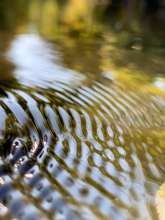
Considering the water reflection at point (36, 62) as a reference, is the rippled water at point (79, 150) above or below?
below

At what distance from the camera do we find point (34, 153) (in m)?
2.27

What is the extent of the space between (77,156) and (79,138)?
0.29 m

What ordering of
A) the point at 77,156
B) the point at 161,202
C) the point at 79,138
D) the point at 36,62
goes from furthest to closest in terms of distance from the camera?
the point at 36,62
the point at 79,138
the point at 77,156
the point at 161,202

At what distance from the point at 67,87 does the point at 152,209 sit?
2.17 meters

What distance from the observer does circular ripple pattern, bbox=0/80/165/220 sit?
186cm

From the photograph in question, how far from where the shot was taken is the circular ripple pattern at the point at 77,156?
186 centimetres

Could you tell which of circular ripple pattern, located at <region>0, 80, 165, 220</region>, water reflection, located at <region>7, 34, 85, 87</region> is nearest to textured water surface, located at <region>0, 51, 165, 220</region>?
circular ripple pattern, located at <region>0, 80, 165, 220</region>

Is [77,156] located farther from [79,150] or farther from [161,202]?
[161,202]

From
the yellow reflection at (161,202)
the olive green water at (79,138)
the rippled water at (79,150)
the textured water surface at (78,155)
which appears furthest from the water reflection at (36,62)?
the yellow reflection at (161,202)

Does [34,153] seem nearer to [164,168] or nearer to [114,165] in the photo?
[114,165]

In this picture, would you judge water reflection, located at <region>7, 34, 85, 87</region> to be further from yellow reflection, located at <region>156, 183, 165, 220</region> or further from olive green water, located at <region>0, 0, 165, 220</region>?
yellow reflection, located at <region>156, 183, 165, 220</region>

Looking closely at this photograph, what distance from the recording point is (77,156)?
2359 millimetres

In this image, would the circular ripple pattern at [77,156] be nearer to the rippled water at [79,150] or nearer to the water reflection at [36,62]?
the rippled water at [79,150]

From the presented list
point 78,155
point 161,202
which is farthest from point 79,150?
point 161,202
